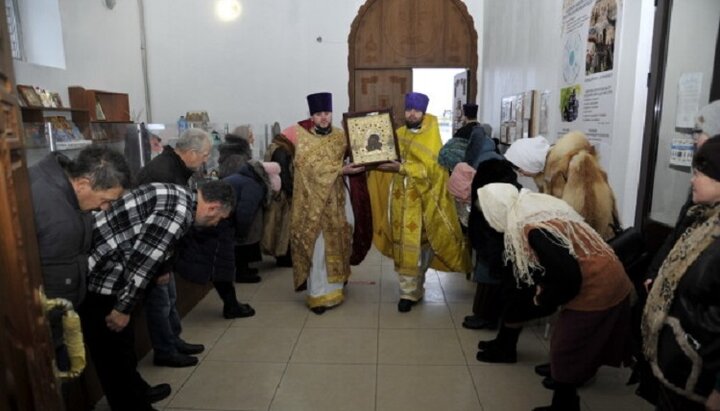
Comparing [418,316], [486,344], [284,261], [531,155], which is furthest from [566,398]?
[284,261]

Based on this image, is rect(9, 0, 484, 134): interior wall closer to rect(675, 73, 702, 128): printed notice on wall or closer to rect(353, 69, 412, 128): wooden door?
rect(353, 69, 412, 128): wooden door

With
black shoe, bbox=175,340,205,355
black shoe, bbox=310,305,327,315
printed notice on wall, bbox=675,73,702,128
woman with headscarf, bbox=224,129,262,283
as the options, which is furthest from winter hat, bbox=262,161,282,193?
printed notice on wall, bbox=675,73,702,128

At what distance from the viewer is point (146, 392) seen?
2.35 meters

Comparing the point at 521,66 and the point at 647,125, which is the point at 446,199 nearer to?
the point at 647,125

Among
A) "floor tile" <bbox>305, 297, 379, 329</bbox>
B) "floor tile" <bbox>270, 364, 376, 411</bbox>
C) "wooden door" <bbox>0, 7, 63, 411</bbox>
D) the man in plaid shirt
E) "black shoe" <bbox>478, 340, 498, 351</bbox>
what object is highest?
"wooden door" <bbox>0, 7, 63, 411</bbox>

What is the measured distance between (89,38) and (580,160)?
5.05 m

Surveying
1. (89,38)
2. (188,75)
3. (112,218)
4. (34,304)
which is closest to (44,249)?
(112,218)

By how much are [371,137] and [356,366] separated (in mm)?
1520

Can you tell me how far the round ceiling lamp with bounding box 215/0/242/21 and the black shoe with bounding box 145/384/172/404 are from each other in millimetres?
4903

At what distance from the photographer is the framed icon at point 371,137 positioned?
3369 mm

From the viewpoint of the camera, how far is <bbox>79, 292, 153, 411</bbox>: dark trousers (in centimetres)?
195

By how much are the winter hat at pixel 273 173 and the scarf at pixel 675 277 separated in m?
2.95

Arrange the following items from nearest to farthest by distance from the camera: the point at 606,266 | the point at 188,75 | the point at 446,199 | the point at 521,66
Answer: the point at 606,266
the point at 446,199
the point at 521,66
the point at 188,75

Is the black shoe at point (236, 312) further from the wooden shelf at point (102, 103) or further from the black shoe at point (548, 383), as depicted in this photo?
the wooden shelf at point (102, 103)
